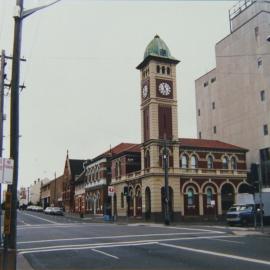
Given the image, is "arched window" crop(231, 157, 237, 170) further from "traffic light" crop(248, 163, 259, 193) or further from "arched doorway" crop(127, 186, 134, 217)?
"traffic light" crop(248, 163, 259, 193)

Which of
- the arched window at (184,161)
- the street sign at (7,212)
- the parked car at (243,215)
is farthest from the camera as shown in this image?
the arched window at (184,161)

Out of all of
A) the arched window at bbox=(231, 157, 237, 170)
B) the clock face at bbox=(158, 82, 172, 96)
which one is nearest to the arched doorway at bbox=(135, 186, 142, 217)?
the clock face at bbox=(158, 82, 172, 96)

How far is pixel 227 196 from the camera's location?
63.3 metres

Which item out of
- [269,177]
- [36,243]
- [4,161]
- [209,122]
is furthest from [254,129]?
[4,161]

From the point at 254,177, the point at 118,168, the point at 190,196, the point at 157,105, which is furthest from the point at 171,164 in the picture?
the point at 254,177

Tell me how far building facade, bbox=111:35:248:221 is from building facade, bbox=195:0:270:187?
4.17 metres

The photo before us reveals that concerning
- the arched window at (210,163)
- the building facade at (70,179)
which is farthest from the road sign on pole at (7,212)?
the building facade at (70,179)

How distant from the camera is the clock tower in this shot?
194 ft

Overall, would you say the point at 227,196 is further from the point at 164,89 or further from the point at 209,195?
the point at 164,89

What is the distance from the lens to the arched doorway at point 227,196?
62.6 metres

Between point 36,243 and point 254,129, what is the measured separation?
165 feet

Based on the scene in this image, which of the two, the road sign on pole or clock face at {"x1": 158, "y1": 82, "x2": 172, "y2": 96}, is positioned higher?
clock face at {"x1": 158, "y1": 82, "x2": 172, "y2": 96}

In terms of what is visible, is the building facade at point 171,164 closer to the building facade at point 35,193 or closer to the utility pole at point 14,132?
the utility pole at point 14,132

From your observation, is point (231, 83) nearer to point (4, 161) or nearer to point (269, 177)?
point (269, 177)
